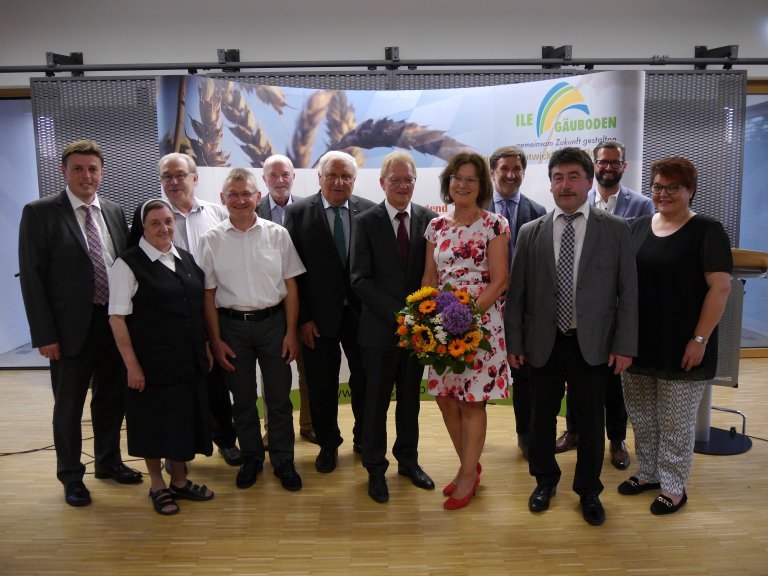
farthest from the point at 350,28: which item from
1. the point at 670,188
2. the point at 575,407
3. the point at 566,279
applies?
the point at 575,407

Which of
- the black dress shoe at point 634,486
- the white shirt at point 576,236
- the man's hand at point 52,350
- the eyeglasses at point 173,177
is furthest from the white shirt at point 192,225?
the black dress shoe at point 634,486

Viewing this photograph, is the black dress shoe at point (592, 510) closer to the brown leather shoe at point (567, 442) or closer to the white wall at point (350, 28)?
the brown leather shoe at point (567, 442)

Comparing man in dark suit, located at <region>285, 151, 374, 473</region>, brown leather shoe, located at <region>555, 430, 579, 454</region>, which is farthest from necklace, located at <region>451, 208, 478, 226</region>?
brown leather shoe, located at <region>555, 430, 579, 454</region>

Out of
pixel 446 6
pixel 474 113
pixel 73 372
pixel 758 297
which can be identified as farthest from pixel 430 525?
pixel 758 297

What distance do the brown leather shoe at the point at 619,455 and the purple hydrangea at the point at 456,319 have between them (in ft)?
5.81

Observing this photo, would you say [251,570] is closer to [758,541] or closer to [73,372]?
[73,372]

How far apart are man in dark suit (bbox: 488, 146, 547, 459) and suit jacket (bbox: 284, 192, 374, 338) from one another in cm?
105

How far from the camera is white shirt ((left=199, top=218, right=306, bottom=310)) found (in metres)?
3.49

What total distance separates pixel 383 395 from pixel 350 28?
4278 mm

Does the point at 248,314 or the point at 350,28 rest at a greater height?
the point at 350,28

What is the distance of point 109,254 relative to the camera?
11.9 feet

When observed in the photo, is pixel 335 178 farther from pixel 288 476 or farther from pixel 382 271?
pixel 288 476

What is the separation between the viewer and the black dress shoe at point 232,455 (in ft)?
13.5

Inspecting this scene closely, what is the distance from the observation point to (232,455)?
4129 mm
